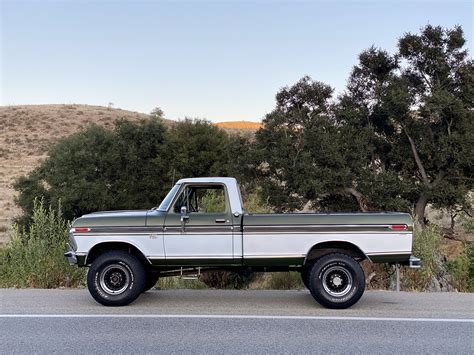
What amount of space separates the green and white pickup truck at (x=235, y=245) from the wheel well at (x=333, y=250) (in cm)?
2

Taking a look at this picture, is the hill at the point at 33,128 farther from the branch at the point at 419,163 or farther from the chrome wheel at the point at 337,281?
the chrome wheel at the point at 337,281

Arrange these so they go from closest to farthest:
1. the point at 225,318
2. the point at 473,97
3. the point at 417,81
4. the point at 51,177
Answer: the point at 225,318 < the point at 473,97 < the point at 417,81 < the point at 51,177

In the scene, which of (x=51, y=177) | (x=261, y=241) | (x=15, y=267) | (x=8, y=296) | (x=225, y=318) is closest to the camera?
(x=225, y=318)

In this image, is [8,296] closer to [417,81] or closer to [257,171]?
[257,171]

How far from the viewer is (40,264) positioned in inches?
429

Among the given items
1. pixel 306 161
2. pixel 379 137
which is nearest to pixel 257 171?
pixel 306 161

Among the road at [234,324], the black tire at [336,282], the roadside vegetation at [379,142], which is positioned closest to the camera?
the road at [234,324]

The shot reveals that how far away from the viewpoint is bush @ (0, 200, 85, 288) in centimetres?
1075

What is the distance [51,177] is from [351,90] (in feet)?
69.5

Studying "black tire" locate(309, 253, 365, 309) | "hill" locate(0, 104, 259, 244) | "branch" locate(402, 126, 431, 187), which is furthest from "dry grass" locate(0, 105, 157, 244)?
"black tire" locate(309, 253, 365, 309)

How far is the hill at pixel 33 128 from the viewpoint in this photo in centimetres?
6012

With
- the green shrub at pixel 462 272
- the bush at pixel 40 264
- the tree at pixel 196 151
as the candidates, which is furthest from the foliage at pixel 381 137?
the bush at pixel 40 264

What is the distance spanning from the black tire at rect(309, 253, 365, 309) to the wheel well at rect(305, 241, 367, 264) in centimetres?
23

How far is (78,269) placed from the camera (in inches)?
437
